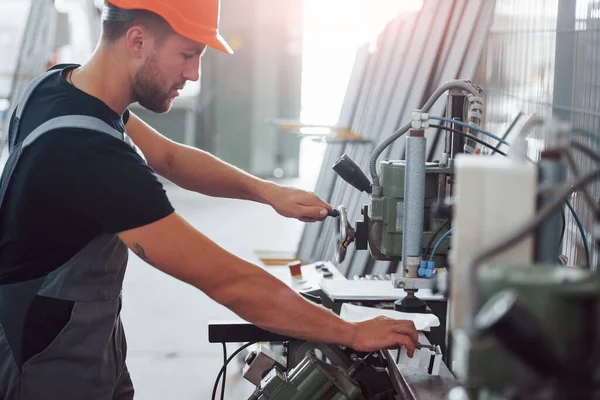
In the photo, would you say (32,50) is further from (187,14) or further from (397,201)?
(397,201)

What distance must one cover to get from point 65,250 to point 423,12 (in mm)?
3130

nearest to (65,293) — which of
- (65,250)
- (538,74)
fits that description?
(65,250)

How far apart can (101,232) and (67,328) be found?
22cm

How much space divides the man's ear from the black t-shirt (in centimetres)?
14

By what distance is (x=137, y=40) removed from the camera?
1.83 meters

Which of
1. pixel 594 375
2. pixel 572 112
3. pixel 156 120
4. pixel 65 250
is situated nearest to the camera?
pixel 594 375

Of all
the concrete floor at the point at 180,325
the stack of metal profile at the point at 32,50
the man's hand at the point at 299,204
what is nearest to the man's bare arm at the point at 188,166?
the man's hand at the point at 299,204

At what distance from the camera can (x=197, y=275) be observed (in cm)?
159

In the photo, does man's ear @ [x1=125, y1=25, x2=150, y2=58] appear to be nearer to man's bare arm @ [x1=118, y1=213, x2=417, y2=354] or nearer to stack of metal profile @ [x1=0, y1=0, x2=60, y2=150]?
man's bare arm @ [x1=118, y1=213, x2=417, y2=354]

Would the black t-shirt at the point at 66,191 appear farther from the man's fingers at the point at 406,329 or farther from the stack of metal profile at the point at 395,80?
the stack of metal profile at the point at 395,80

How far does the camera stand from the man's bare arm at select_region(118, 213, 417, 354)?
5.12 feet

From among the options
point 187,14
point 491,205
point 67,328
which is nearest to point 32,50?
point 187,14

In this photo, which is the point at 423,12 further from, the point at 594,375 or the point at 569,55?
the point at 594,375

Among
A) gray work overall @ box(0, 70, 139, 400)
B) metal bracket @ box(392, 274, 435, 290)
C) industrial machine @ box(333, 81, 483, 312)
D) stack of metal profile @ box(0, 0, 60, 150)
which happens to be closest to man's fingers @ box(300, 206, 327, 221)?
industrial machine @ box(333, 81, 483, 312)
